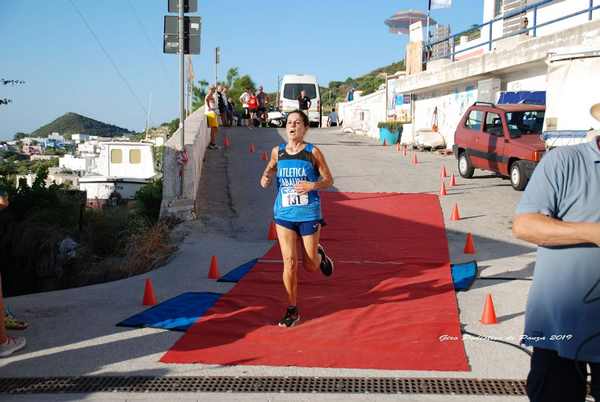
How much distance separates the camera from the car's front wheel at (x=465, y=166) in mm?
16562

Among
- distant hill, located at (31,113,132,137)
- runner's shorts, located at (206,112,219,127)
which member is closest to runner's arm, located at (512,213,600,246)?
runner's shorts, located at (206,112,219,127)

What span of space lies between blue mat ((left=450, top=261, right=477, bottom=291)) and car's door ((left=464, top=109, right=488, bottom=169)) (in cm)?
721

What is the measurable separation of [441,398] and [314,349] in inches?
51.7

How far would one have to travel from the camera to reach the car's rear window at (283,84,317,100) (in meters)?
35.5

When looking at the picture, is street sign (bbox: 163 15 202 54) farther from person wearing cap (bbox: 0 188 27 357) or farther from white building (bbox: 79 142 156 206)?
white building (bbox: 79 142 156 206)

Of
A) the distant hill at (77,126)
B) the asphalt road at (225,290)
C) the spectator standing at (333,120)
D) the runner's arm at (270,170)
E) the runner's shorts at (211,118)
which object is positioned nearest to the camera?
the asphalt road at (225,290)

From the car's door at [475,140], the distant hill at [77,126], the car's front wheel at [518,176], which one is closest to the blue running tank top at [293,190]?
the car's front wheel at [518,176]

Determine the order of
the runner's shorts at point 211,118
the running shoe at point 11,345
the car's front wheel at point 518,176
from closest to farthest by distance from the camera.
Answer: the running shoe at point 11,345 → the car's front wheel at point 518,176 → the runner's shorts at point 211,118

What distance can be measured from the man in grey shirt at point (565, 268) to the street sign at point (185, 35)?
33.1 feet

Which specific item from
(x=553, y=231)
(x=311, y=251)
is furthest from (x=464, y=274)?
(x=553, y=231)

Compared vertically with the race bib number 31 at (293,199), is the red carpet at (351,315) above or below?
below

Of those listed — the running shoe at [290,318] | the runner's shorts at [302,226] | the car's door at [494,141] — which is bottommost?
the running shoe at [290,318]

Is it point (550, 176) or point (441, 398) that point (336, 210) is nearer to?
point (441, 398)

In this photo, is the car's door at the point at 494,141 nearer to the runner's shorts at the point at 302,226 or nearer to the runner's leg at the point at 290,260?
the runner's shorts at the point at 302,226
